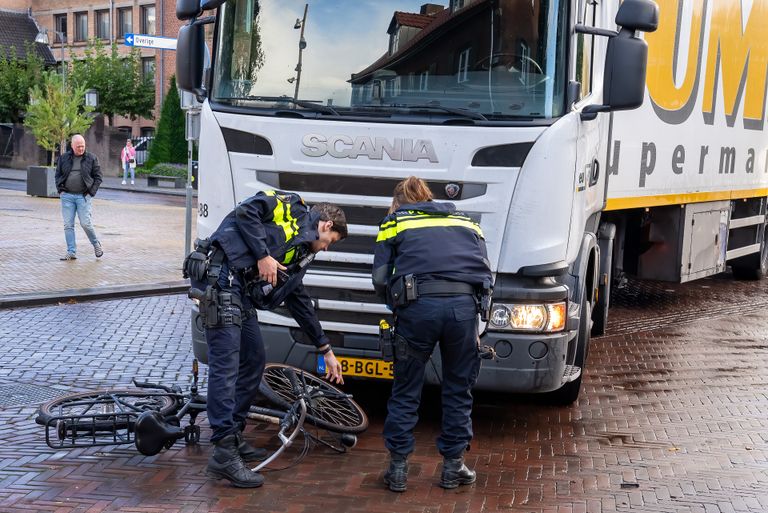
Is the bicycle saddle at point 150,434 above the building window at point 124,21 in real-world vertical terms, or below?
below

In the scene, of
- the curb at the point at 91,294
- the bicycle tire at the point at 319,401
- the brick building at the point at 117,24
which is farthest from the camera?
the brick building at the point at 117,24

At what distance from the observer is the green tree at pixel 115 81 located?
4578cm

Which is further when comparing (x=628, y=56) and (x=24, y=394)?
(x=24, y=394)

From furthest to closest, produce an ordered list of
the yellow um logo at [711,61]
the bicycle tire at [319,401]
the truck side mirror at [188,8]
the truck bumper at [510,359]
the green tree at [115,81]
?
the green tree at [115,81] < the yellow um logo at [711,61] < the truck side mirror at [188,8] < the truck bumper at [510,359] < the bicycle tire at [319,401]

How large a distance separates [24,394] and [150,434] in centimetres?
210

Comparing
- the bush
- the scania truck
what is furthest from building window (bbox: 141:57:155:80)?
the scania truck

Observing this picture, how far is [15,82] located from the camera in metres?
47.2

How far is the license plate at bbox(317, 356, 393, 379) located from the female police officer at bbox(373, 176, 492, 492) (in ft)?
2.88

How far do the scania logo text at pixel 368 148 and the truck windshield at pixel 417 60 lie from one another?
0.17m

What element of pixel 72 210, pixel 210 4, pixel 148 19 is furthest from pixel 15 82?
pixel 210 4

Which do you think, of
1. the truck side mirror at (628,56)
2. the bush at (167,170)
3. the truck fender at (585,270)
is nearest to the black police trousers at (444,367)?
the truck fender at (585,270)

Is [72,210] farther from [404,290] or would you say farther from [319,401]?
[404,290]

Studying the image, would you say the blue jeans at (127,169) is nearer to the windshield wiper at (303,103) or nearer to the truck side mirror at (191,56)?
the truck side mirror at (191,56)

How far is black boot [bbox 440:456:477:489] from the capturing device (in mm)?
5453
